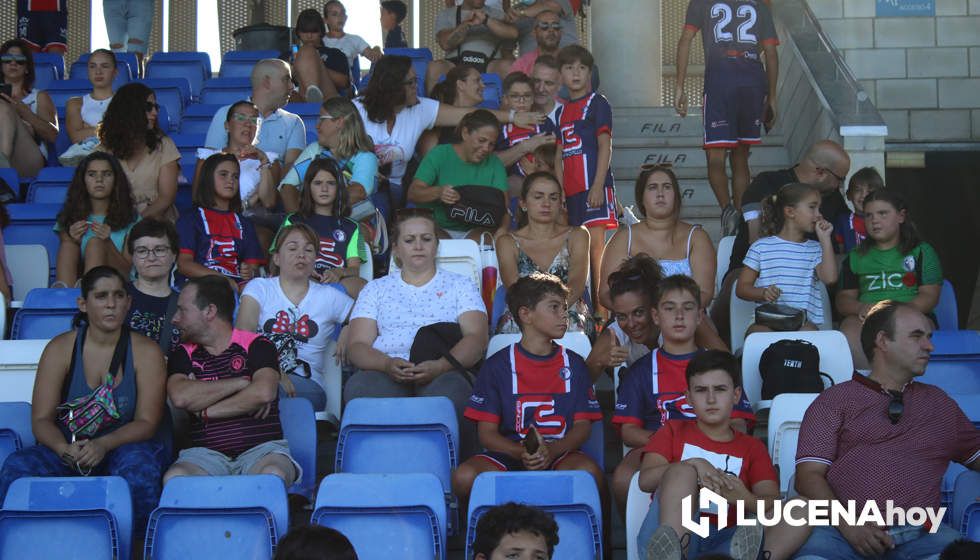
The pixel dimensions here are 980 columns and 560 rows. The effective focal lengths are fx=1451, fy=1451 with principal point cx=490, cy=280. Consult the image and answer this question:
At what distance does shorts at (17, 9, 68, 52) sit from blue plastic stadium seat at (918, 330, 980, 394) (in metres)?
7.52

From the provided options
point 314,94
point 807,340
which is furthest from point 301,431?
point 314,94

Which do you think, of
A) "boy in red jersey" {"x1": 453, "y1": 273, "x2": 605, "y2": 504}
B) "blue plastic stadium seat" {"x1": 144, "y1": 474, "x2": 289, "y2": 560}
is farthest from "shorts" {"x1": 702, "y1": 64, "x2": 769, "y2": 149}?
"blue plastic stadium seat" {"x1": 144, "y1": 474, "x2": 289, "y2": 560}

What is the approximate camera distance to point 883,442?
4.28m

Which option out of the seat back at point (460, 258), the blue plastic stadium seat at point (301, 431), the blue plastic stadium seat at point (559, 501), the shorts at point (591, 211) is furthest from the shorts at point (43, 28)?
the blue plastic stadium seat at point (559, 501)

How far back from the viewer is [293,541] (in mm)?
2982

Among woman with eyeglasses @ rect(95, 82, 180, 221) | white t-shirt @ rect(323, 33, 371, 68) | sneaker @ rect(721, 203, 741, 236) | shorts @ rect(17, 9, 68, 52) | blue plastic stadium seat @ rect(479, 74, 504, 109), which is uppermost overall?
shorts @ rect(17, 9, 68, 52)

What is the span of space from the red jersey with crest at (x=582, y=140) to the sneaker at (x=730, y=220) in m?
0.61

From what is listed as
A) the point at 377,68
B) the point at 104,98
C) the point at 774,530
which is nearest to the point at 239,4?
the point at 104,98

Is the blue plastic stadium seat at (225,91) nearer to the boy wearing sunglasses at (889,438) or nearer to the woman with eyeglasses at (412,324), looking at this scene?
the woman with eyeglasses at (412,324)

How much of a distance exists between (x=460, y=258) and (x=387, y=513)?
2.23m

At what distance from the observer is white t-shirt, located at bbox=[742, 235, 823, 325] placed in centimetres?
600

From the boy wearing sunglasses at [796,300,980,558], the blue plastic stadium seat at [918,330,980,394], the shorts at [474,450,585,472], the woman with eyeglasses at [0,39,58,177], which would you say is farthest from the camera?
the woman with eyeglasses at [0,39,58,177]

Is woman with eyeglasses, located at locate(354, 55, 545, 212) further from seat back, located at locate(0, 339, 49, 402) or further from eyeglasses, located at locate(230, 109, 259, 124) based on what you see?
seat back, located at locate(0, 339, 49, 402)

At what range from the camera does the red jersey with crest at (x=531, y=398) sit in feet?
16.0
